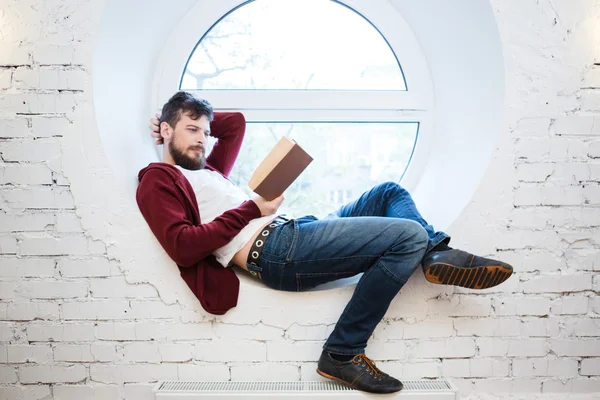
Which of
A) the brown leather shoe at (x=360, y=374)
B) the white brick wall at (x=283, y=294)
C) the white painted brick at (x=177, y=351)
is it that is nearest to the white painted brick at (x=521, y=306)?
the white brick wall at (x=283, y=294)

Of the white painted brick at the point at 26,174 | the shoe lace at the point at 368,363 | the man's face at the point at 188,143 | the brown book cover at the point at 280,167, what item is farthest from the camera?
the man's face at the point at 188,143

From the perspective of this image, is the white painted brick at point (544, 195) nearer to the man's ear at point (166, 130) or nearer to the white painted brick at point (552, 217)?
the white painted brick at point (552, 217)

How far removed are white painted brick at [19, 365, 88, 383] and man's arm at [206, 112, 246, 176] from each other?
35.9 inches

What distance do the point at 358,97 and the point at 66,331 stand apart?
149cm

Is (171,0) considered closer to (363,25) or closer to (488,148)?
(363,25)

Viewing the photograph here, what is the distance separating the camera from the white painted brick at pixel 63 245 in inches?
73.8

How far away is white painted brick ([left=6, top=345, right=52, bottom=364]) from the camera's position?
1897 millimetres

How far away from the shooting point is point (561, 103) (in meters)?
1.88

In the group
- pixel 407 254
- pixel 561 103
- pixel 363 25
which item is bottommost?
pixel 407 254

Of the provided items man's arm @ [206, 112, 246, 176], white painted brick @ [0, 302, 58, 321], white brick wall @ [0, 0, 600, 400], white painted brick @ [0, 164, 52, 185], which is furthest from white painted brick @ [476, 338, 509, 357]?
white painted brick @ [0, 164, 52, 185]

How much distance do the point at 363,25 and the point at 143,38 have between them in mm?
963

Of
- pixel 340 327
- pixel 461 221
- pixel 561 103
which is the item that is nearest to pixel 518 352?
pixel 461 221

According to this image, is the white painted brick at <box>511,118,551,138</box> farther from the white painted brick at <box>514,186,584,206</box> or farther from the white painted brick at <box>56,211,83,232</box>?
the white painted brick at <box>56,211,83,232</box>

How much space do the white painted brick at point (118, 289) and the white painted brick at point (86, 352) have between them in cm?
18
